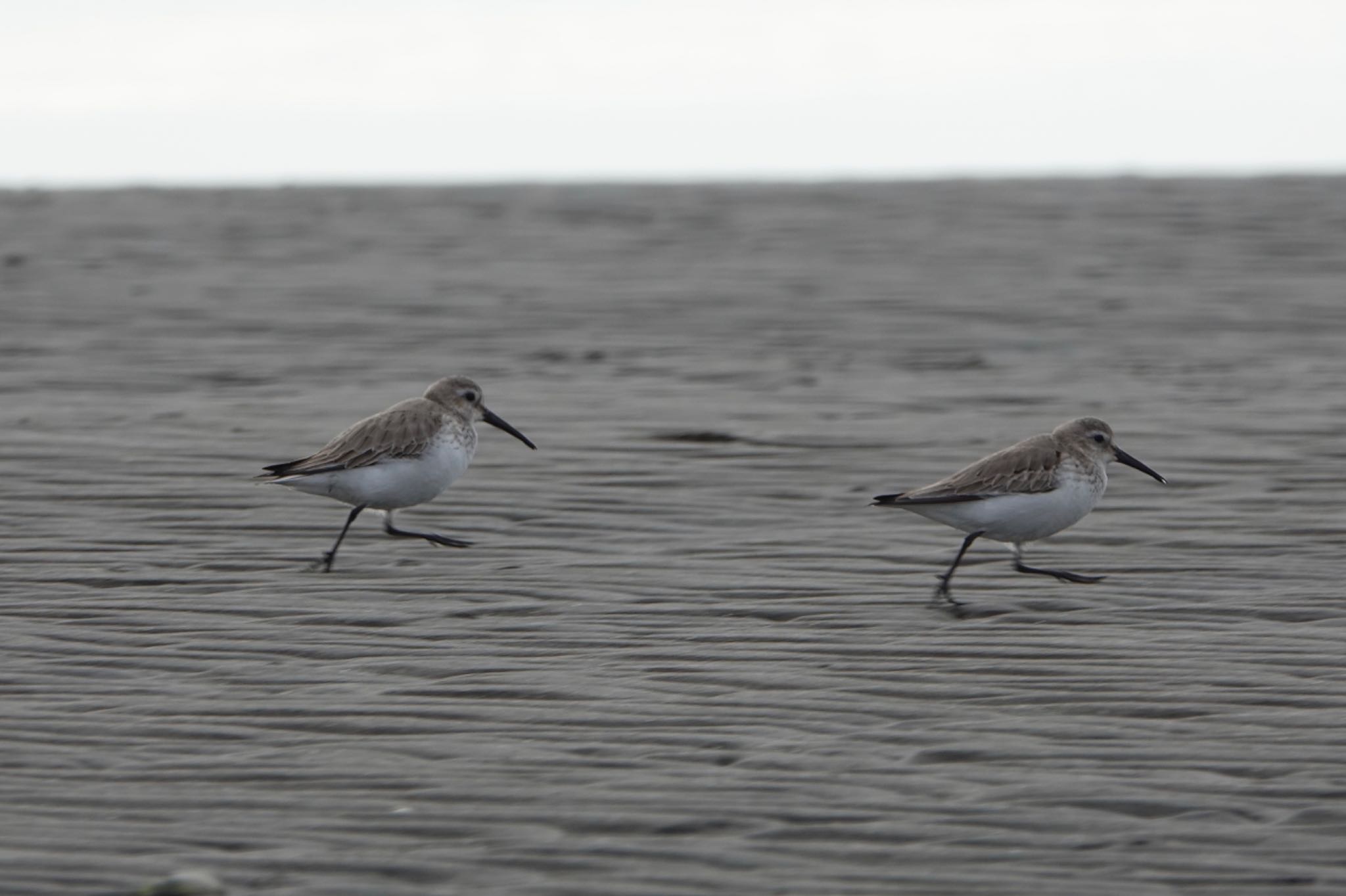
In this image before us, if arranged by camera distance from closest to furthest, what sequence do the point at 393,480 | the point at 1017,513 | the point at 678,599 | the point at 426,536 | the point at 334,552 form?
1. the point at 678,599
2. the point at 1017,513
3. the point at 334,552
4. the point at 393,480
5. the point at 426,536

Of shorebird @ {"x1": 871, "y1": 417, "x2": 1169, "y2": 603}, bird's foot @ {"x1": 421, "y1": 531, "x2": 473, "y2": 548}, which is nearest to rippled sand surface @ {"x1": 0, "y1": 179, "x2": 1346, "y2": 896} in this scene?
bird's foot @ {"x1": 421, "y1": 531, "x2": 473, "y2": 548}

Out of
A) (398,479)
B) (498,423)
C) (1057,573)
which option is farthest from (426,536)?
(1057,573)

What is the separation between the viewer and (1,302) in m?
17.8

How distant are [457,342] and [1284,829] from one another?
453 inches

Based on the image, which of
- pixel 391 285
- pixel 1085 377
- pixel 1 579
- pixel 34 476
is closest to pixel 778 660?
pixel 1 579

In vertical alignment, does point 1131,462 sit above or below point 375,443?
above

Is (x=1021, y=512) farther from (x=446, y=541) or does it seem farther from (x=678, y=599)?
(x=446, y=541)

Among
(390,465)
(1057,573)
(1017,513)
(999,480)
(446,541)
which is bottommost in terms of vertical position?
(446,541)

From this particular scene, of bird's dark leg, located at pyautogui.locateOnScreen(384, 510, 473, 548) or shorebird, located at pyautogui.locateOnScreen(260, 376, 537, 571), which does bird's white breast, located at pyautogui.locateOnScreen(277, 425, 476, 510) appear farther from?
bird's dark leg, located at pyautogui.locateOnScreen(384, 510, 473, 548)

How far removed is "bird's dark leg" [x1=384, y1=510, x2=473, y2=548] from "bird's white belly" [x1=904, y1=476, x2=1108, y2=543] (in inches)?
81.6

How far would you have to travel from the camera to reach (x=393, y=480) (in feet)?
29.8

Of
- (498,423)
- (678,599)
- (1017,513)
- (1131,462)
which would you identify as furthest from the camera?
(498,423)

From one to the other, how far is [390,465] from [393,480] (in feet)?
0.22

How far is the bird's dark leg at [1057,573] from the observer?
27.8 feet
